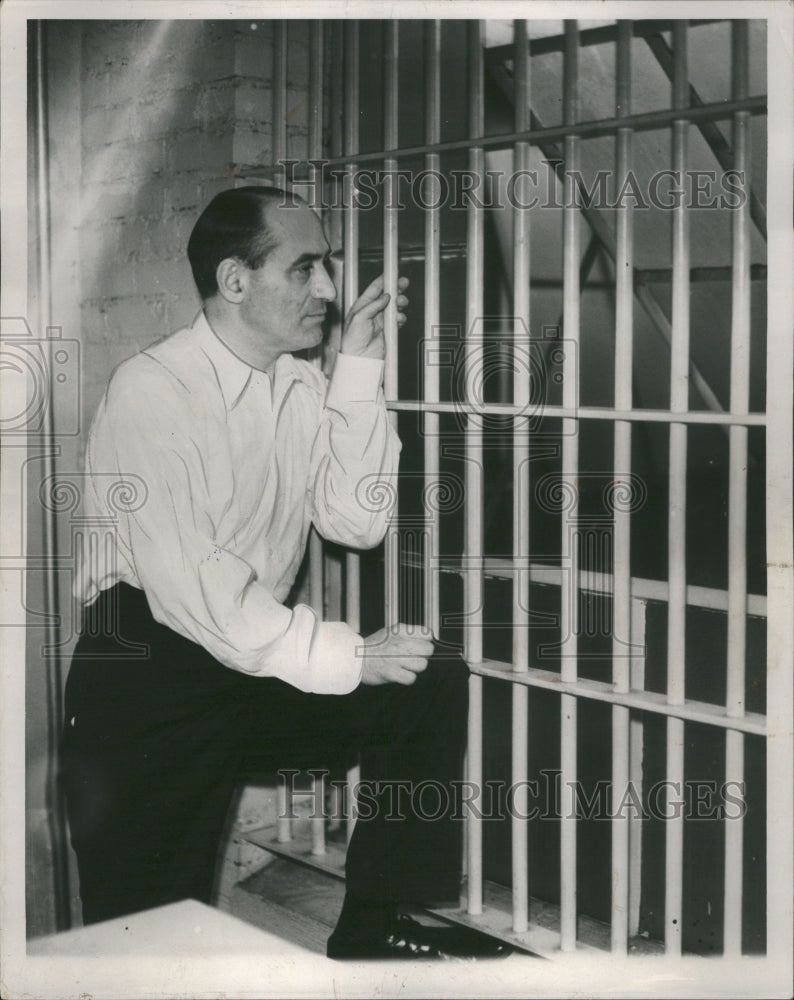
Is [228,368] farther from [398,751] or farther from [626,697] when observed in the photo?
[626,697]

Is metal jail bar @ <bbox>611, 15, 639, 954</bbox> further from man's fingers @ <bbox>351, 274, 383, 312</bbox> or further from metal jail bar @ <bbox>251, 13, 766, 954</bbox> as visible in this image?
man's fingers @ <bbox>351, 274, 383, 312</bbox>

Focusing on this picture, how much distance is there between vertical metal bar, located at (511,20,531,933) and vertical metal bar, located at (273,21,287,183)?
462mm

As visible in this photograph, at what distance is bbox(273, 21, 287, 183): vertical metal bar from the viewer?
1915 millimetres

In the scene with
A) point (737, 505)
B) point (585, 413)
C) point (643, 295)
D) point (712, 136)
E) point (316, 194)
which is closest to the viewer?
point (737, 505)

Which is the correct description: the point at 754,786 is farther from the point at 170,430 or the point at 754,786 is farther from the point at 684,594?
the point at 170,430

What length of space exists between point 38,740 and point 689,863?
1183mm

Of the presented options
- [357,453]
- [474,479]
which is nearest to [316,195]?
[357,453]

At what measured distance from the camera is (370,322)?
6.10 feet

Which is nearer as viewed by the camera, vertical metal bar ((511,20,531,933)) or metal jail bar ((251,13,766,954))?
metal jail bar ((251,13,766,954))

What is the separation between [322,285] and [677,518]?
29.2 inches

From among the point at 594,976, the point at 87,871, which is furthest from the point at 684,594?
the point at 87,871

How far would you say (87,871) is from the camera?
6.31 ft

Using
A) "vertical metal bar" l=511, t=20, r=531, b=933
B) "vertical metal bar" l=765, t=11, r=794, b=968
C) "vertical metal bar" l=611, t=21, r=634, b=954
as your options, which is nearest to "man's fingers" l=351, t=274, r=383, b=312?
"vertical metal bar" l=511, t=20, r=531, b=933

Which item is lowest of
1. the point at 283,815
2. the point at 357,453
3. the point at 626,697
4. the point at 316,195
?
the point at 283,815
